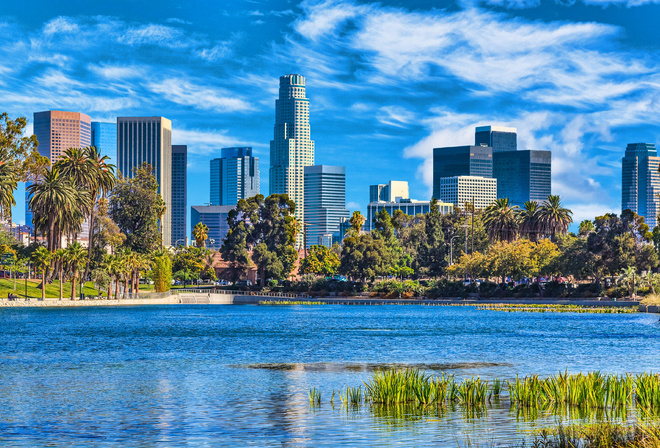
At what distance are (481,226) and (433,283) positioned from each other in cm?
3058

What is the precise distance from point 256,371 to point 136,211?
11417 cm

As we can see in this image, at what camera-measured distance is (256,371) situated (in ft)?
127

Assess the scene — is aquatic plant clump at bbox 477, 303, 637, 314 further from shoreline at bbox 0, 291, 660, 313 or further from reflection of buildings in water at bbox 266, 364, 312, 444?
reflection of buildings in water at bbox 266, 364, 312, 444

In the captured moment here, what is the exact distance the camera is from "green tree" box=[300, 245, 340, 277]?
181 meters

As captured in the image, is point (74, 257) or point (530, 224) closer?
point (74, 257)

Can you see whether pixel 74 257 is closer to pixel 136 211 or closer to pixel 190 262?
pixel 136 211

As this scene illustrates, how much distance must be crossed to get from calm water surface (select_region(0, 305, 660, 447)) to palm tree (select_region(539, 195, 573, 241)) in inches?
3171

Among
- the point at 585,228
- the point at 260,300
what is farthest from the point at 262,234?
the point at 585,228

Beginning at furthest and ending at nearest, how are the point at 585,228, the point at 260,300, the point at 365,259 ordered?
the point at 585,228, the point at 260,300, the point at 365,259

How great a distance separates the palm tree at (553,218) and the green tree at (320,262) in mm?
46801

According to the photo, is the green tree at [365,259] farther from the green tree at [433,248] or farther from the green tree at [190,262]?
the green tree at [190,262]

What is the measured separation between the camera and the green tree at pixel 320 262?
181125mm

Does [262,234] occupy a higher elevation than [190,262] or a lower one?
higher

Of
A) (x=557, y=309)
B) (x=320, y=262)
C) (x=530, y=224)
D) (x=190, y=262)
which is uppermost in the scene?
(x=530, y=224)
